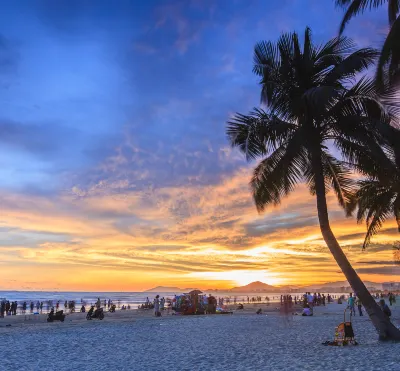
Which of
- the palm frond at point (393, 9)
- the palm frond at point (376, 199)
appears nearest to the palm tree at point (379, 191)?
the palm frond at point (376, 199)

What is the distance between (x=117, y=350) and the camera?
611 inches

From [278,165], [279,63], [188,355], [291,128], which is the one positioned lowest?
[188,355]

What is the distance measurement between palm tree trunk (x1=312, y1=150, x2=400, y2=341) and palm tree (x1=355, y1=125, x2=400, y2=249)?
6.20 ft

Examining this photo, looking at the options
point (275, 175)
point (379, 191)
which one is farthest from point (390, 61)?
point (379, 191)

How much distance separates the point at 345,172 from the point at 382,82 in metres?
4.83

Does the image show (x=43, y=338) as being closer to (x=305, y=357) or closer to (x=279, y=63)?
(x=305, y=357)

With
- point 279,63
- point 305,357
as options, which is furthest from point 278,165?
point 305,357

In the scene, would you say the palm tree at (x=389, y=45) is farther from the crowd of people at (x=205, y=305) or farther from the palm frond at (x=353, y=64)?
the crowd of people at (x=205, y=305)

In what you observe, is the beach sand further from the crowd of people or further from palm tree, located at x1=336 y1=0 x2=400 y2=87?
palm tree, located at x1=336 y1=0 x2=400 y2=87

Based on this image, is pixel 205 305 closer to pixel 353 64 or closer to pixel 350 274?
pixel 350 274

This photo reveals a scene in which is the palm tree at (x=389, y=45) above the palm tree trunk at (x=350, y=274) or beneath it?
above

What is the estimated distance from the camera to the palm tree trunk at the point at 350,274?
14.2 m

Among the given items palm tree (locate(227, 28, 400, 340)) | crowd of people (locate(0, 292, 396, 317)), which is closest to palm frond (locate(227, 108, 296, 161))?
palm tree (locate(227, 28, 400, 340))

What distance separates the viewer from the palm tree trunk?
46.6ft
